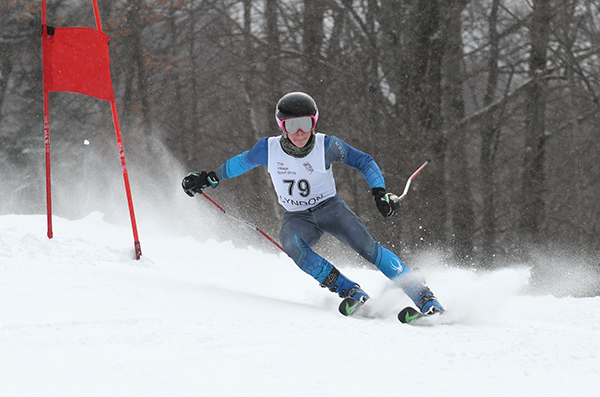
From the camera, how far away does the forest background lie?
12.7 m

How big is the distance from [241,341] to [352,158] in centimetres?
191

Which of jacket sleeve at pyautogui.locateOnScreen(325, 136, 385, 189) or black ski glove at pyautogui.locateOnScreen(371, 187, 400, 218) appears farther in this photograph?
jacket sleeve at pyautogui.locateOnScreen(325, 136, 385, 189)

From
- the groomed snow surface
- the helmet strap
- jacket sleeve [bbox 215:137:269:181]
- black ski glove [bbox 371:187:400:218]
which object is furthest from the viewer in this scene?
jacket sleeve [bbox 215:137:269:181]

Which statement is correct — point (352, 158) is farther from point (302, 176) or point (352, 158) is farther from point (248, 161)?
point (248, 161)

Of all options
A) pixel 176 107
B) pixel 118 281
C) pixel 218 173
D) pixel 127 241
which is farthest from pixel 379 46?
pixel 118 281

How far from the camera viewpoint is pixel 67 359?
2.08 metres

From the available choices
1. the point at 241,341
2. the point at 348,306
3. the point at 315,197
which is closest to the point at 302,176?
the point at 315,197

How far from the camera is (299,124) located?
376cm

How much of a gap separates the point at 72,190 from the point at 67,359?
49.5 feet

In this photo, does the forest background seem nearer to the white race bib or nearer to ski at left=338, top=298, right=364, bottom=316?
the white race bib

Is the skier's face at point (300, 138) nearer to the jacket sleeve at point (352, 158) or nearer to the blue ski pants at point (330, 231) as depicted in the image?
the jacket sleeve at point (352, 158)

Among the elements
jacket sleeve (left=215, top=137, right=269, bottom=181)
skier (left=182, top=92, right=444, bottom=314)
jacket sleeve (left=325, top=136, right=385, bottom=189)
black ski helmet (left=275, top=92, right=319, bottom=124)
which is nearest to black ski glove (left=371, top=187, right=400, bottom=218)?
skier (left=182, top=92, right=444, bottom=314)

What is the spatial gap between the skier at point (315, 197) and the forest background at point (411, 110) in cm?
893

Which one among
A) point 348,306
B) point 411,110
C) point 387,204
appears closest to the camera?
point 348,306
